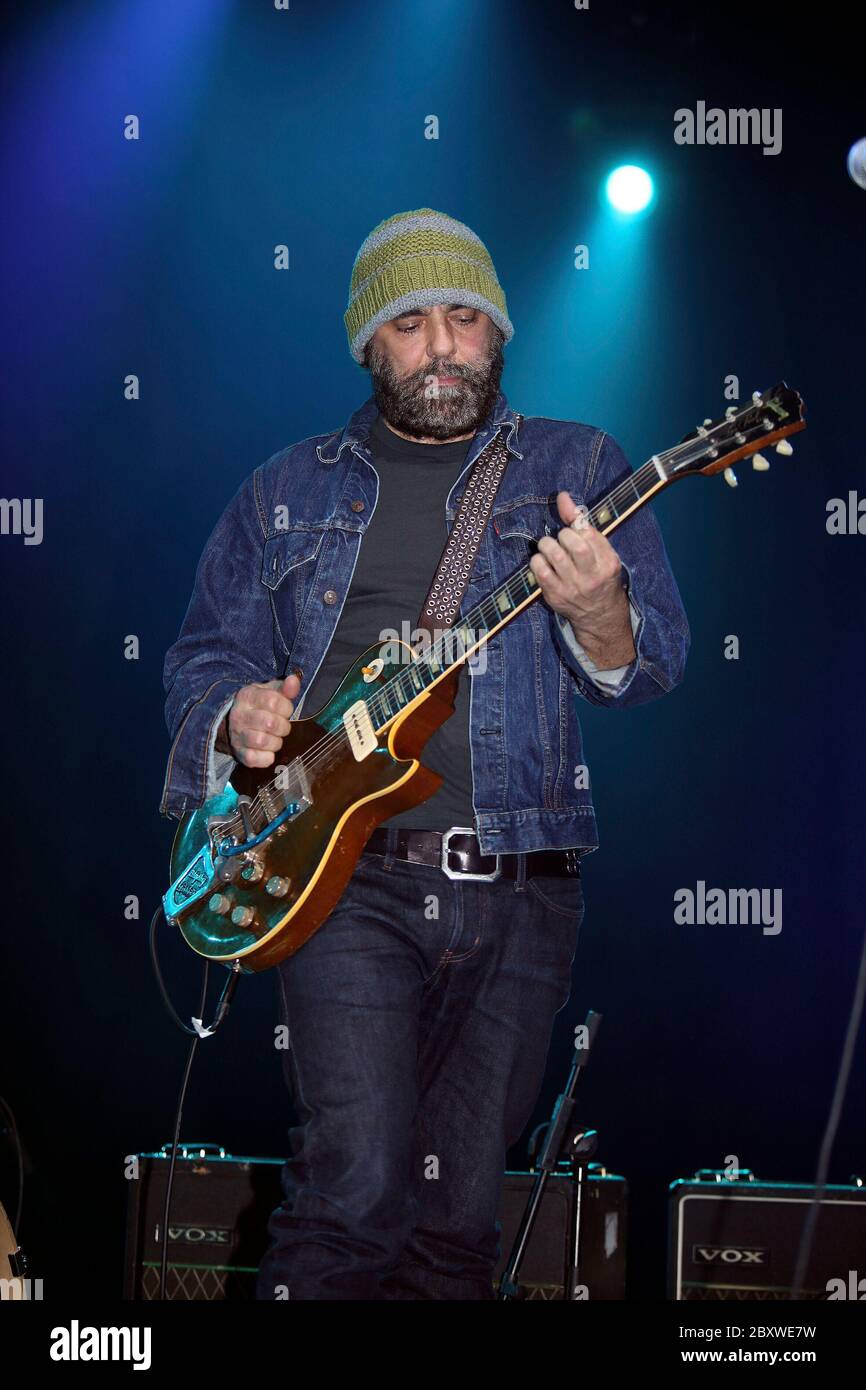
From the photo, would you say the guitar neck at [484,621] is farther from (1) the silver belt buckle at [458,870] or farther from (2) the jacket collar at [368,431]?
(2) the jacket collar at [368,431]

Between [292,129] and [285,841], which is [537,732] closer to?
[285,841]

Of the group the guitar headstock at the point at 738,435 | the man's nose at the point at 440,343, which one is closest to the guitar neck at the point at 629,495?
the guitar headstock at the point at 738,435

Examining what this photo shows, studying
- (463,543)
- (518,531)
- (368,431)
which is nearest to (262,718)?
(463,543)

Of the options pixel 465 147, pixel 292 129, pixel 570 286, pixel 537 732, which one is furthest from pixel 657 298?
pixel 537 732

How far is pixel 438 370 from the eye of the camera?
3.15 m

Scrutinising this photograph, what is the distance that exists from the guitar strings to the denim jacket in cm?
6

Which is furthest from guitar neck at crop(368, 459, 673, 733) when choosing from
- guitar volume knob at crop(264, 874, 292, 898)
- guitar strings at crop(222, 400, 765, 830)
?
guitar volume knob at crop(264, 874, 292, 898)

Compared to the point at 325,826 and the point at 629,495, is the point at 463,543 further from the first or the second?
the point at 325,826

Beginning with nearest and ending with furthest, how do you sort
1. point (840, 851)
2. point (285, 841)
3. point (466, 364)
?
1. point (285, 841)
2. point (466, 364)
3. point (840, 851)

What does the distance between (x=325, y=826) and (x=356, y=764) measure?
14 cm

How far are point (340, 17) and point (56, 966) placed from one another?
11.9 feet

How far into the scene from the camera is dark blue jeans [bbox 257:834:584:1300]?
2617mm

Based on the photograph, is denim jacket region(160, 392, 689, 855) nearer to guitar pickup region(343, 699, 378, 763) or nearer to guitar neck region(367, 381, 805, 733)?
guitar neck region(367, 381, 805, 733)

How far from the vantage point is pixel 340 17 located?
522 cm
